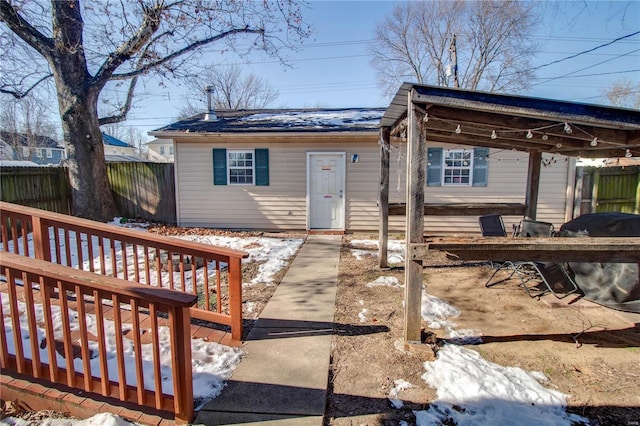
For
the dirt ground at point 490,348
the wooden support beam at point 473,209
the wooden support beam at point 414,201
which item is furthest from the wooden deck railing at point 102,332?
the wooden support beam at point 473,209

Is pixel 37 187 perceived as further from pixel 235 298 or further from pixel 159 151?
pixel 159 151

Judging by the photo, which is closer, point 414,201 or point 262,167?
point 414,201

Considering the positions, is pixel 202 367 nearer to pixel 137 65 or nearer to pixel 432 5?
pixel 137 65

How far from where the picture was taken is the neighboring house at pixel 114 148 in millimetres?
27841

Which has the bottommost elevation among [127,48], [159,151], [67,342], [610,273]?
[610,273]

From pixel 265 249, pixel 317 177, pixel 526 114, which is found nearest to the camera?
pixel 526 114

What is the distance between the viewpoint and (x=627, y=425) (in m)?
2.16

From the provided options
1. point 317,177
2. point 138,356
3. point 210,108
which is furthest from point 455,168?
point 138,356

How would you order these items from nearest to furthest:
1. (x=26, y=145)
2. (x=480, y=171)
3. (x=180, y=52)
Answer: (x=480, y=171), (x=180, y=52), (x=26, y=145)

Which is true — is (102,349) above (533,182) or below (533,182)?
below

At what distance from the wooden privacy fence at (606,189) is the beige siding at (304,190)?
2.47 feet

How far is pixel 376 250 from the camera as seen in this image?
6840 mm

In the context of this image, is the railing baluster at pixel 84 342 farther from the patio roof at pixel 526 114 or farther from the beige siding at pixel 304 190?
the beige siding at pixel 304 190

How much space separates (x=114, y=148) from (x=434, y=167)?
41286 mm
